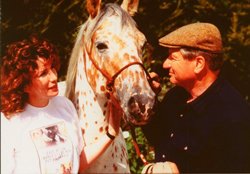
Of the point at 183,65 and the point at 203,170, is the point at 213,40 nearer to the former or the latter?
the point at 183,65

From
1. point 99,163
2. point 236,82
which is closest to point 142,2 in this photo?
point 236,82

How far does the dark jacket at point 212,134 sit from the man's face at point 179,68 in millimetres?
59

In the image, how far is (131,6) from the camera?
1.09m

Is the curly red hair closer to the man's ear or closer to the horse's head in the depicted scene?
the horse's head

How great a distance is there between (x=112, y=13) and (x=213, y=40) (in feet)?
0.88

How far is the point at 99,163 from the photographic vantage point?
1.07m

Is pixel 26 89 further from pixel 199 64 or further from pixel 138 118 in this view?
pixel 199 64

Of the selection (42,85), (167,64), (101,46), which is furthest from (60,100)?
(167,64)

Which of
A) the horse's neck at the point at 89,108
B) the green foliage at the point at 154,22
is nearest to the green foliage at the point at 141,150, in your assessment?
the green foliage at the point at 154,22

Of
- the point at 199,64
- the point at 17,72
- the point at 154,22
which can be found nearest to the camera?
the point at 17,72

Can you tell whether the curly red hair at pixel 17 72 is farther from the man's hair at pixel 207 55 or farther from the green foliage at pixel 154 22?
the man's hair at pixel 207 55

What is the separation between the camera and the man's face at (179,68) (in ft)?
3.54

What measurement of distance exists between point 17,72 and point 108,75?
A: 8.6 inches

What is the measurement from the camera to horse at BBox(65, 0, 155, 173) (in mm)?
981
